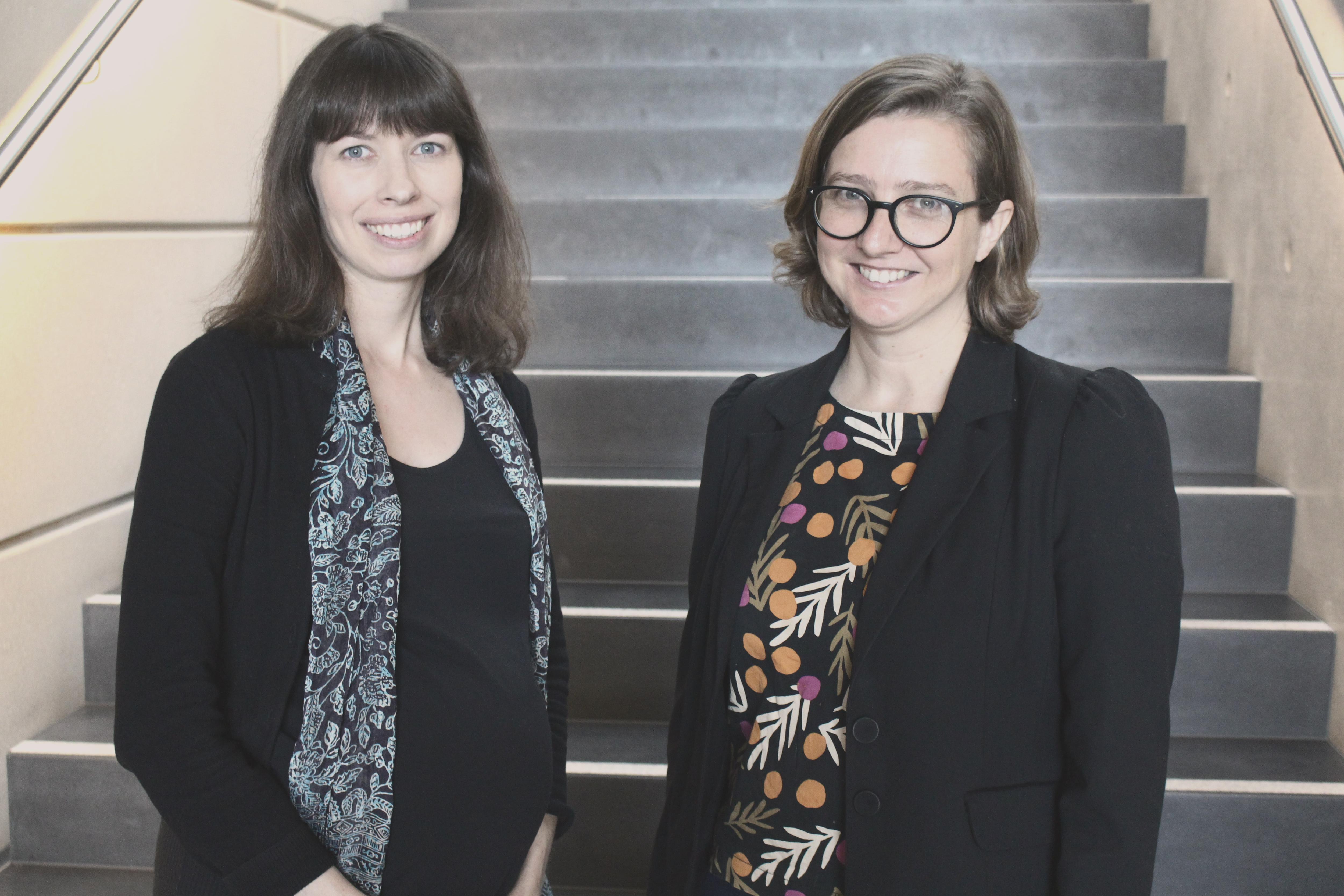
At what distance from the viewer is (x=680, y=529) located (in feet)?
9.01

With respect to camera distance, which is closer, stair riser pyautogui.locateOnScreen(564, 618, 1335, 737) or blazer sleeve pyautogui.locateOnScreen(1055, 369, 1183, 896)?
blazer sleeve pyautogui.locateOnScreen(1055, 369, 1183, 896)

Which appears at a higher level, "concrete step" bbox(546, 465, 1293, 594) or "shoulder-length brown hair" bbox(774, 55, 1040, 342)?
"shoulder-length brown hair" bbox(774, 55, 1040, 342)

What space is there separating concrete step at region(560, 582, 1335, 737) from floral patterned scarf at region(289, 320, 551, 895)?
1.21 m

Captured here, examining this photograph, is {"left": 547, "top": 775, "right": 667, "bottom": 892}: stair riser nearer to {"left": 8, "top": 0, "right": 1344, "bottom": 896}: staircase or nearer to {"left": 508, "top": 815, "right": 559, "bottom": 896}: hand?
{"left": 8, "top": 0, "right": 1344, "bottom": 896}: staircase

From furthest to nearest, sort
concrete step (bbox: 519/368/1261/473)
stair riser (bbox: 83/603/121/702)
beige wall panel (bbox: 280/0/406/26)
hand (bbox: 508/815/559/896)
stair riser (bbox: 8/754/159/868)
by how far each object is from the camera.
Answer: beige wall panel (bbox: 280/0/406/26), concrete step (bbox: 519/368/1261/473), stair riser (bbox: 83/603/121/702), stair riser (bbox: 8/754/159/868), hand (bbox: 508/815/559/896)

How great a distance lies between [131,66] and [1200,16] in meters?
2.92

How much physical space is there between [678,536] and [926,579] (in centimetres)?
151

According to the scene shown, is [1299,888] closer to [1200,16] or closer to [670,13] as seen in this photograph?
[1200,16]

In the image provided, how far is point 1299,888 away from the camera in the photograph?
2.15m

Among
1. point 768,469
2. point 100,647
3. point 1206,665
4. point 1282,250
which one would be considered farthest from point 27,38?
point 1282,250

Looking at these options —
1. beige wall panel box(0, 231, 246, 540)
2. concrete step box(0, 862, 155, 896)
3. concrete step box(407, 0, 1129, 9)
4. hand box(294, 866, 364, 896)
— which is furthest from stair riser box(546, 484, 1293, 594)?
concrete step box(407, 0, 1129, 9)

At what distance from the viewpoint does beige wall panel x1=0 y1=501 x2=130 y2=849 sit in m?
2.26

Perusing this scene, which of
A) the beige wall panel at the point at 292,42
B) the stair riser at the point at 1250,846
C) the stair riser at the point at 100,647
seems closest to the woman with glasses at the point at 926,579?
the stair riser at the point at 1250,846

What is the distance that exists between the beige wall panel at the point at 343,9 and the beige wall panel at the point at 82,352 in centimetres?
95
